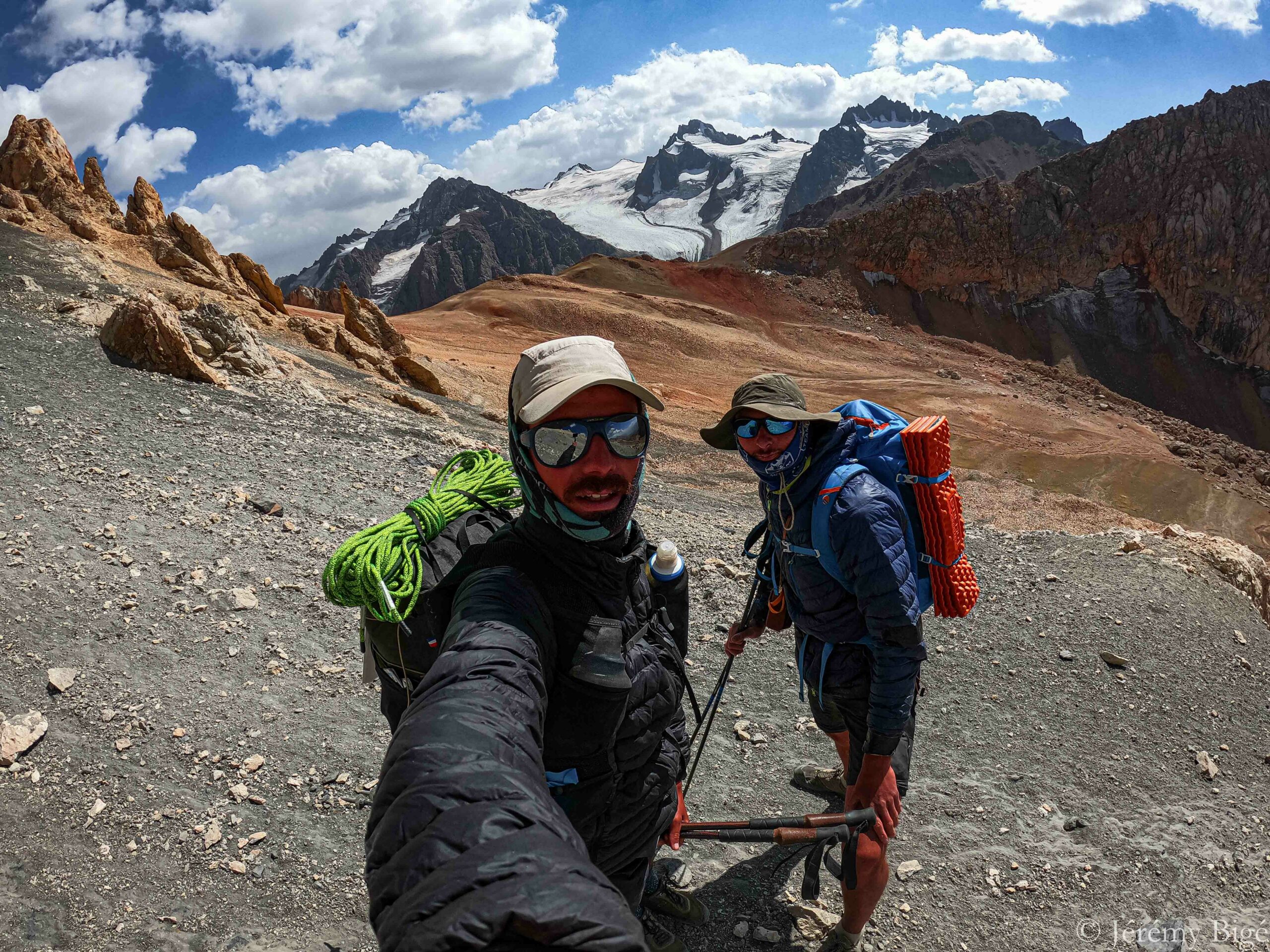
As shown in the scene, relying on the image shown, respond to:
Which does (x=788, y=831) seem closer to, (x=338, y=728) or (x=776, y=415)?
(x=776, y=415)

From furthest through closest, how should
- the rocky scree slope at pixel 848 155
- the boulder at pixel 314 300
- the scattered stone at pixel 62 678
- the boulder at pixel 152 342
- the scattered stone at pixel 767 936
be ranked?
the rocky scree slope at pixel 848 155 < the boulder at pixel 314 300 < the boulder at pixel 152 342 < the scattered stone at pixel 62 678 < the scattered stone at pixel 767 936

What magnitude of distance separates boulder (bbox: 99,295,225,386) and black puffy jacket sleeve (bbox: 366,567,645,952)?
10362mm

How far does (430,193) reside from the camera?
141 m

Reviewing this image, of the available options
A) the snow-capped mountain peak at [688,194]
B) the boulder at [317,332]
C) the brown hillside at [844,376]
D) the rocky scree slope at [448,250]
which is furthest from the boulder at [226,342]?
the snow-capped mountain peak at [688,194]

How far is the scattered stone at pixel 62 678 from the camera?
4.07m

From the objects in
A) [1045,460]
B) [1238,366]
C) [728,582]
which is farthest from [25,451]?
[1238,366]

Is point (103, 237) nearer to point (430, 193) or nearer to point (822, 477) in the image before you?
point (822, 477)

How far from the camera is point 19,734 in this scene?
144 inches

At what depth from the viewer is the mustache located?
180cm

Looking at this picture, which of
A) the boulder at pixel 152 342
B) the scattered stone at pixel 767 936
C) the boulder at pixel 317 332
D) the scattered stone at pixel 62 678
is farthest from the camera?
the boulder at pixel 317 332

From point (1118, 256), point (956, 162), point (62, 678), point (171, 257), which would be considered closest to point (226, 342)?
point (62, 678)

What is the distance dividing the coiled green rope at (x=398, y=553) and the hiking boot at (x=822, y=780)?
10.5 ft

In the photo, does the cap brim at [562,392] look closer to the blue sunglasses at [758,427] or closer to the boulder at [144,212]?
the blue sunglasses at [758,427]

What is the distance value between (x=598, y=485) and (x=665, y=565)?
598 millimetres
